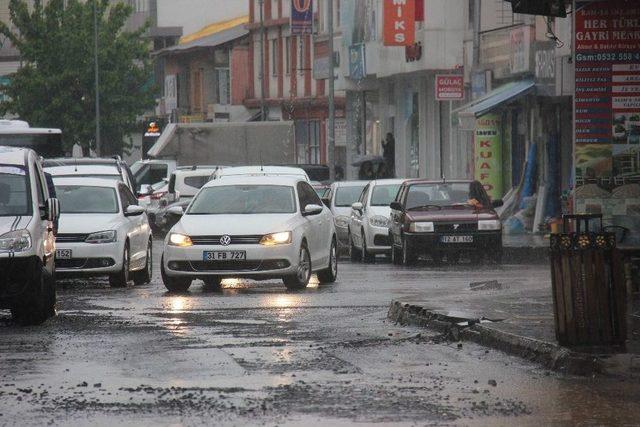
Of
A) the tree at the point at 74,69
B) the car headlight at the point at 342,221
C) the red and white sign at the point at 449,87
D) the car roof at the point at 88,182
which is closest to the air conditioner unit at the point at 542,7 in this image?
the car roof at the point at 88,182

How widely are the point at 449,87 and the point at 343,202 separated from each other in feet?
24.2

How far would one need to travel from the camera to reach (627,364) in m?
12.7

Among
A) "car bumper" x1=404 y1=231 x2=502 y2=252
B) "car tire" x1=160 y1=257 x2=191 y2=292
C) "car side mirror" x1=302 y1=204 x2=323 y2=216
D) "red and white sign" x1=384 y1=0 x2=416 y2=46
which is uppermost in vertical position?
"red and white sign" x1=384 y1=0 x2=416 y2=46

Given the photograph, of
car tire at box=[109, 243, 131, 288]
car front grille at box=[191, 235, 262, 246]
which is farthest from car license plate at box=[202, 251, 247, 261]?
car tire at box=[109, 243, 131, 288]

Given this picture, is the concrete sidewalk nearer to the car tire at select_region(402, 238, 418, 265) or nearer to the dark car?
the dark car

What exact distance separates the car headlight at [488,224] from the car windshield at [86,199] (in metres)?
7.08

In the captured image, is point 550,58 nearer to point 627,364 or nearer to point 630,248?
point 630,248

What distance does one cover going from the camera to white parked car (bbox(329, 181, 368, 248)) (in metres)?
36.2

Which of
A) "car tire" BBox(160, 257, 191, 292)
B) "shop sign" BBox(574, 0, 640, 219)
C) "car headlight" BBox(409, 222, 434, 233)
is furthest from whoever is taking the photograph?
"car headlight" BBox(409, 222, 434, 233)

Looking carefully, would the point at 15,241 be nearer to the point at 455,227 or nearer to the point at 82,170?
the point at 82,170

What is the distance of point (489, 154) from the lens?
41812mm

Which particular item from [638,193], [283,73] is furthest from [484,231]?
[283,73]

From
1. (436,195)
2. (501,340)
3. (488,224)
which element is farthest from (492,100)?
(501,340)

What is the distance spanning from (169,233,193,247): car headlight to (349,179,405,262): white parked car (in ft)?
33.4
